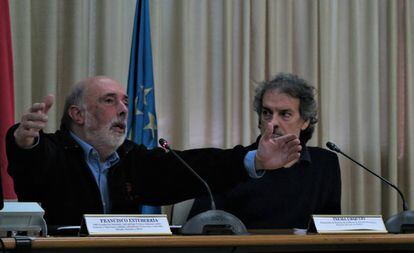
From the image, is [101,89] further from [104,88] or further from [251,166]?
[251,166]

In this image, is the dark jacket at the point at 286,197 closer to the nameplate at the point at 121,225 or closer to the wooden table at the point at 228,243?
the wooden table at the point at 228,243

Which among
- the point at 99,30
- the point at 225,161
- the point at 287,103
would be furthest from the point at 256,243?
the point at 99,30

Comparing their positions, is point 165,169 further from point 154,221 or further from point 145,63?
point 154,221

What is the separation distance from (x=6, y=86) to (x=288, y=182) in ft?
5.15

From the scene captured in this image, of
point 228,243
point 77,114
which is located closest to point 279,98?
point 77,114

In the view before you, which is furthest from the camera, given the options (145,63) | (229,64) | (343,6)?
(343,6)

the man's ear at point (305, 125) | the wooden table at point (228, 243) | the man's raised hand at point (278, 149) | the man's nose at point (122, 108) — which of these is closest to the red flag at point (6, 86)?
the man's nose at point (122, 108)

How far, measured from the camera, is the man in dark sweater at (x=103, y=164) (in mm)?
3184

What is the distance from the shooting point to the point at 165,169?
3.70 meters

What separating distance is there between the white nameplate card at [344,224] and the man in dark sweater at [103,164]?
45 cm

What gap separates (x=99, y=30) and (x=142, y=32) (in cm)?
31

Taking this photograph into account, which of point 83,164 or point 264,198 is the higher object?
point 83,164

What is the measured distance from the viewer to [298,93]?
4.22 m

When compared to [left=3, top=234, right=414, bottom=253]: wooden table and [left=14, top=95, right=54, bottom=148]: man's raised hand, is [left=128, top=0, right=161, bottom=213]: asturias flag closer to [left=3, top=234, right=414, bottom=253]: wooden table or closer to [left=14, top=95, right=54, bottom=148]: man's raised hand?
[left=14, top=95, right=54, bottom=148]: man's raised hand
